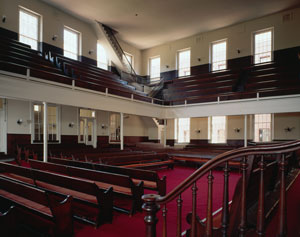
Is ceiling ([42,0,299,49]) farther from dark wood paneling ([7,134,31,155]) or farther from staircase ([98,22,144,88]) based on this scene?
dark wood paneling ([7,134,31,155])

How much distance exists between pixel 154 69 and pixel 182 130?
650 cm

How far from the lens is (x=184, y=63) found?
1720 cm

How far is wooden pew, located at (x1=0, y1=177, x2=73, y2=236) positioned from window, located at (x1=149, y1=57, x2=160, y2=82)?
16117mm

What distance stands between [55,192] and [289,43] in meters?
14.8

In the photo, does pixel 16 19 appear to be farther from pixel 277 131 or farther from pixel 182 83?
pixel 277 131

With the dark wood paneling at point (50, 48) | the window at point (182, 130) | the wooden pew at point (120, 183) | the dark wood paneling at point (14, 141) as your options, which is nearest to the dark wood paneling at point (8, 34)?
the dark wood paneling at point (50, 48)

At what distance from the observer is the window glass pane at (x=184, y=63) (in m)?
17.0

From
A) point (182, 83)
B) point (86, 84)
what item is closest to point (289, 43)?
point (182, 83)

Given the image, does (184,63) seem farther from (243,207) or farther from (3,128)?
(243,207)

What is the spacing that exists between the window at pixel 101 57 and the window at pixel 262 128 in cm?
1119

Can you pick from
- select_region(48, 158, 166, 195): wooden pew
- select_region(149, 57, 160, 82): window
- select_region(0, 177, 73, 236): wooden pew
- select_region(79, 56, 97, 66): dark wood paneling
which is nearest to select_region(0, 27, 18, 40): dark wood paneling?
select_region(79, 56, 97, 66): dark wood paneling

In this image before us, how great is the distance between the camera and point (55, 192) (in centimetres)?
339

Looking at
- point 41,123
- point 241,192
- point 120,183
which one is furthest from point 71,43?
point 241,192

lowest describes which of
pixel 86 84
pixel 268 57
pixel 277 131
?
pixel 277 131
